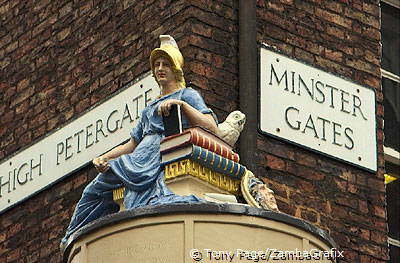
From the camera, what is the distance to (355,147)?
16312 mm

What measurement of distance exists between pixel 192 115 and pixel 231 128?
432 mm

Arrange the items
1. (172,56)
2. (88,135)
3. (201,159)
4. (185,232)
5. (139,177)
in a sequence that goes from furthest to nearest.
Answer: (88,135), (172,56), (139,177), (201,159), (185,232)

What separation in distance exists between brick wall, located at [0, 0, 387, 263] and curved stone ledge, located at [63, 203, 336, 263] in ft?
9.04

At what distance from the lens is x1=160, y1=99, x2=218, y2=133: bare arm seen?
13141 mm

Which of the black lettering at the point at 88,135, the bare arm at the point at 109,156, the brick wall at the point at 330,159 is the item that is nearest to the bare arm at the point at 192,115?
the bare arm at the point at 109,156

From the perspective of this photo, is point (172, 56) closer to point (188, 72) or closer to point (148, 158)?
point (148, 158)

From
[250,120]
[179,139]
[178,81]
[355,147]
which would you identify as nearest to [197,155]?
[179,139]

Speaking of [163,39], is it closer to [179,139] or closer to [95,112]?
[179,139]

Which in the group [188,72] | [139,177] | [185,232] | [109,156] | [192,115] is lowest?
[185,232]

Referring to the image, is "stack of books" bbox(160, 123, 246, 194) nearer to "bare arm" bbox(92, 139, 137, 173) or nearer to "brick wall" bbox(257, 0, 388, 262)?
"bare arm" bbox(92, 139, 137, 173)

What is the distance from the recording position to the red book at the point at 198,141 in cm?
1285

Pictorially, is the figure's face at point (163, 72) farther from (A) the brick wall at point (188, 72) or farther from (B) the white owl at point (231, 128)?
(A) the brick wall at point (188, 72)

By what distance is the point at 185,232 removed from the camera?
40.6ft

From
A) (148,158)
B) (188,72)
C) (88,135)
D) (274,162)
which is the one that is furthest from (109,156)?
(88,135)
